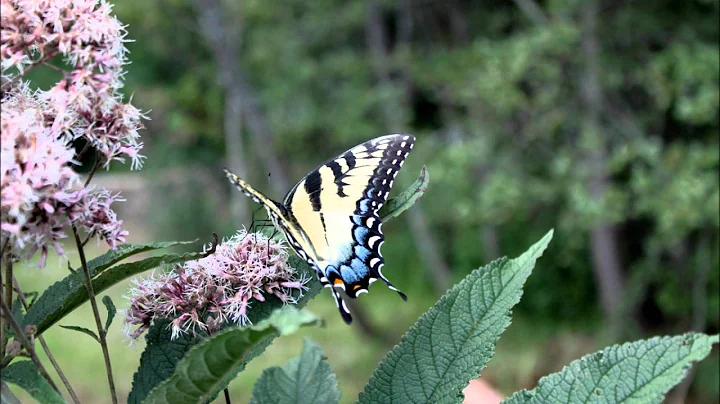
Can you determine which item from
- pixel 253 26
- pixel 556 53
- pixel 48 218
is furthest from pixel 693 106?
pixel 253 26

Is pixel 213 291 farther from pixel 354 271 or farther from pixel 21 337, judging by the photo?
pixel 354 271

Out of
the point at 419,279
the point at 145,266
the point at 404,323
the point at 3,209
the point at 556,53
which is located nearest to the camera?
the point at 3,209

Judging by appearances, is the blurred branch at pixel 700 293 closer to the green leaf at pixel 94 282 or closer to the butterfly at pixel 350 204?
the butterfly at pixel 350 204

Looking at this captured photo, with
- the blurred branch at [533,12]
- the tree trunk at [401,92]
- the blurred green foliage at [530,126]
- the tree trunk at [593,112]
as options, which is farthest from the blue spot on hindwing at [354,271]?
the tree trunk at [401,92]

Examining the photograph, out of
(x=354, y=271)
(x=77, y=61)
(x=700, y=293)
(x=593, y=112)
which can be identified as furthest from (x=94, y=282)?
(x=700, y=293)

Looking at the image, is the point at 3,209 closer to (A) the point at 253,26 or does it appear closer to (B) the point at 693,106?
(B) the point at 693,106

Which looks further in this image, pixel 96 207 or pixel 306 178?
pixel 306 178
